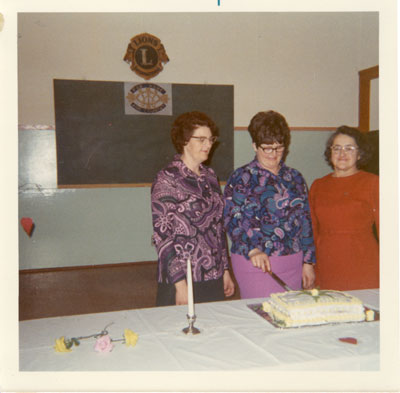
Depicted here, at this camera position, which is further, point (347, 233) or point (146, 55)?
point (146, 55)

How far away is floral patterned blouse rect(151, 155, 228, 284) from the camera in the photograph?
5.50 ft

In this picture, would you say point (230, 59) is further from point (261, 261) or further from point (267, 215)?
point (261, 261)

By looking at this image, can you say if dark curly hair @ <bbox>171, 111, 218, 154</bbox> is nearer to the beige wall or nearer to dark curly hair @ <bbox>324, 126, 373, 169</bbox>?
dark curly hair @ <bbox>324, 126, 373, 169</bbox>

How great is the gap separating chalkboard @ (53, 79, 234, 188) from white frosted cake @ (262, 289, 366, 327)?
7.88 ft

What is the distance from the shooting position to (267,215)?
1.81m

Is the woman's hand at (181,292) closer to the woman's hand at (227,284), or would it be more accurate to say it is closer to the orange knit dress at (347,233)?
the woman's hand at (227,284)

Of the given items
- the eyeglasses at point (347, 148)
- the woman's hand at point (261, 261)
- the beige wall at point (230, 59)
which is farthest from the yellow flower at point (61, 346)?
the beige wall at point (230, 59)

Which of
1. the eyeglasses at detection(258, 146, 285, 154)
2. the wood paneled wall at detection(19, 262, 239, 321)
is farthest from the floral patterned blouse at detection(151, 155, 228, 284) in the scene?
the wood paneled wall at detection(19, 262, 239, 321)

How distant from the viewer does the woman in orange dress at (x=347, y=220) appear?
1.87m

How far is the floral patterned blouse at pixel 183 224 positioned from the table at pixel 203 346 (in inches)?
13.6

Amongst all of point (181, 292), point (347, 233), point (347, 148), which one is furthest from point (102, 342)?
point (347, 148)

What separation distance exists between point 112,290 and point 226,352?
216cm

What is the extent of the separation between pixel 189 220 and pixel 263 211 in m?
0.36

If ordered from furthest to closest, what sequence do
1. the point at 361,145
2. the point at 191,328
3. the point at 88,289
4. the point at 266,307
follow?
the point at 88,289 → the point at 361,145 → the point at 266,307 → the point at 191,328
